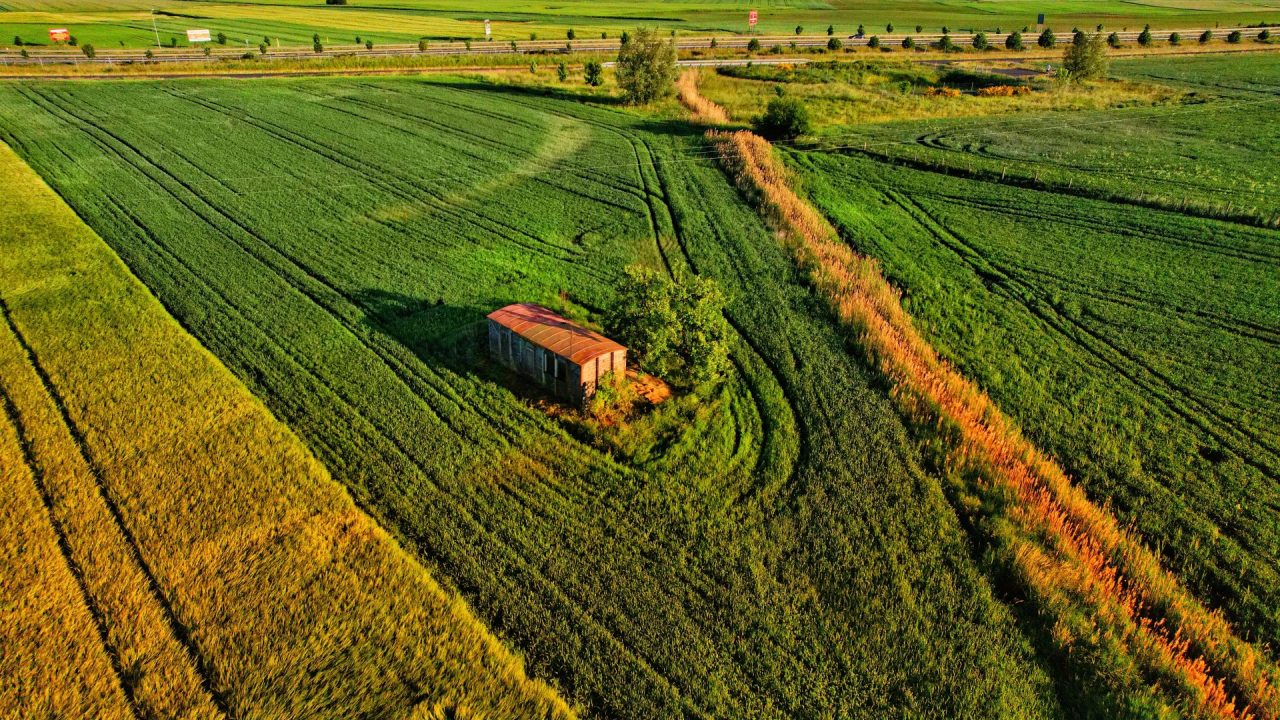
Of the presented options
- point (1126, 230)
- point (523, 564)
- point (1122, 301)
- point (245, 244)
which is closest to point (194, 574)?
point (523, 564)

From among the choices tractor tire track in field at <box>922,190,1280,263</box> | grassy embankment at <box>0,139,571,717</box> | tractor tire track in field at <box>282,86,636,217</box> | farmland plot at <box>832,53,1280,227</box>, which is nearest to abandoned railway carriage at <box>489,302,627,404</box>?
grassy embankment at <box>0,139,571,717</box>

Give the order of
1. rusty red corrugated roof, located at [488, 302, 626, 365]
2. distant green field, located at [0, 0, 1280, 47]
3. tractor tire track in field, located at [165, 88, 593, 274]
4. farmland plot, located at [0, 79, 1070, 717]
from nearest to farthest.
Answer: farmland plot, located at [0, 79, 1070, 717] < rusty red corrugated roof, located at [488, 302, 626, 365] < tractor tire track in field, located at [165, 88, 593, 274] < distant green field, located at [0, 0, 1280, 47]

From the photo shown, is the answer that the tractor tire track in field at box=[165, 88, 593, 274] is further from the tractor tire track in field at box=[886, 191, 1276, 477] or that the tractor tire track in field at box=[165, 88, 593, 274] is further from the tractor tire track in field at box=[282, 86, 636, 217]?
the tractor tire track in field at box=[886, 191, 1276, 477]

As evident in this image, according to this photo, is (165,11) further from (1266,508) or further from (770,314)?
(1266,508)

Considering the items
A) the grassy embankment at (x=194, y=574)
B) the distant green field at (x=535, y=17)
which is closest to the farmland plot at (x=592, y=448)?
the grassy embankment at (x=194, y=574)

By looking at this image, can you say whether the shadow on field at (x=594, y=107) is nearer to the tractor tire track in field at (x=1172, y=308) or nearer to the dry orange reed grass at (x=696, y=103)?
the dry orange reed grass at (x=696, y=103)

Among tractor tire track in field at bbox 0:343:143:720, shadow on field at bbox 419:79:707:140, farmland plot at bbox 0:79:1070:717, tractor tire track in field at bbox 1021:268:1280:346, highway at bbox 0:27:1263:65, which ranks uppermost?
highway at bbox 0:27:1263:65
